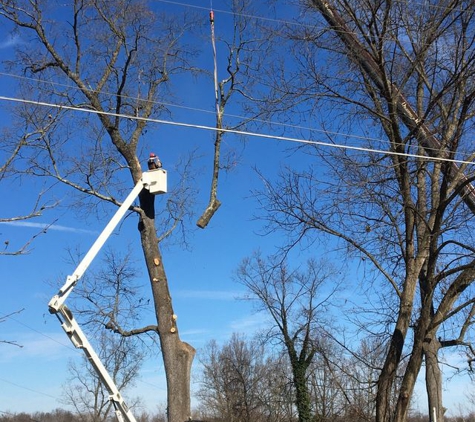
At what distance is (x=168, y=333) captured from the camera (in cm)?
1163

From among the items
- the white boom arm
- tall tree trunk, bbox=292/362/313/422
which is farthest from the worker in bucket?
tall tree trunk, bbox=292/362/313/422

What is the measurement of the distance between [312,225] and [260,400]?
4457cm

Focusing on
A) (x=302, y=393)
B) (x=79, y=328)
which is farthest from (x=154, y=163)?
(x=302, y=393)

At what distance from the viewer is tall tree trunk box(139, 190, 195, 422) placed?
11.3 metres

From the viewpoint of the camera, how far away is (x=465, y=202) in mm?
10727

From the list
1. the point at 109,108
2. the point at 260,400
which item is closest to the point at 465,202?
the point at 109,108

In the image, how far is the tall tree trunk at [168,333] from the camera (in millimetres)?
11258

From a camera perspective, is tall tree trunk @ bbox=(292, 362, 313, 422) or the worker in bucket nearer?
the worker in bucket

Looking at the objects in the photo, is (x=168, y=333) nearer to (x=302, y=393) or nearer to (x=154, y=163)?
(x=154, y=163)

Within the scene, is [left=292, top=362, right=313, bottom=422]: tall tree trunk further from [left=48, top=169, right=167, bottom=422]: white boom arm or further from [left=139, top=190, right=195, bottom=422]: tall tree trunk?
[left=48, top=169, right=167, bottom=422]: white boom arm

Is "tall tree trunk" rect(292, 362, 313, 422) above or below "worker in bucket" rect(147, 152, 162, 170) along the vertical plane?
below

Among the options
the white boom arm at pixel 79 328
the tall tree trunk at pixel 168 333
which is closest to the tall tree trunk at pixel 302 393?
the tall tree trunk at pixel 168 333

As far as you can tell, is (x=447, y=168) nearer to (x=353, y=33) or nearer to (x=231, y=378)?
(x=353, y=33)

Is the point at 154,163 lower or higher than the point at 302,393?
higher
